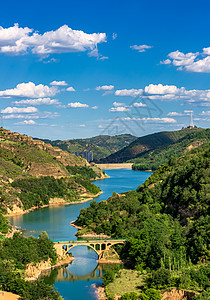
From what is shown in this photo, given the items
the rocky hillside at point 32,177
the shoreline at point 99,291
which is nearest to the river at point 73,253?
the shoreline at point 99,291

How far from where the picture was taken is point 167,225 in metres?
66.8

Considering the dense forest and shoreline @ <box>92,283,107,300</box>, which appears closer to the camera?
shoreline @ <box>92,283,107,300</box>

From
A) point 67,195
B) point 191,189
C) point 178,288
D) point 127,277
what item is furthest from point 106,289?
point 67,195

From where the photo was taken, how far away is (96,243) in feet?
212

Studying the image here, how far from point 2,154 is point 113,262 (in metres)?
85.2

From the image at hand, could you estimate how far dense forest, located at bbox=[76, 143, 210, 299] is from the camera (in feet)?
168

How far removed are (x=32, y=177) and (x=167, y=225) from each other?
68370 mm

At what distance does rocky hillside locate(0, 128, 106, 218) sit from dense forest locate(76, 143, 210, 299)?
91.5 feet

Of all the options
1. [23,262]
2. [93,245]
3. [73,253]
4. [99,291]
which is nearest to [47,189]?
[73,253]

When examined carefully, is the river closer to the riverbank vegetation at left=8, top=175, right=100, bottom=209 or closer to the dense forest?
the dense forest

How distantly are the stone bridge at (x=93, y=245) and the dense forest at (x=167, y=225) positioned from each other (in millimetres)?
1516

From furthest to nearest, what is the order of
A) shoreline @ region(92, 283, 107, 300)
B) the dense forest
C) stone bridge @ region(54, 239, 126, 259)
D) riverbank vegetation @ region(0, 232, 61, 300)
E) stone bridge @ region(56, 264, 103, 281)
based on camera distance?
stone bridge @ region(54, 239, 126, 259), stone bridge @ region(56, 264, 103, 281), the dense forest, shoreline @ region(92, 283, 107, 300), riverbank vegetation @ region(0, 232, 61, 300)

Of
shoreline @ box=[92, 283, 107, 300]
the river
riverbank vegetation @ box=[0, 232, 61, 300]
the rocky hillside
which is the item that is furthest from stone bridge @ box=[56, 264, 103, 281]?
the rocky hillside

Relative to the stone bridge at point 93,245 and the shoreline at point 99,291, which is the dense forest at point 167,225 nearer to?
the stone bridge at point 93,245
